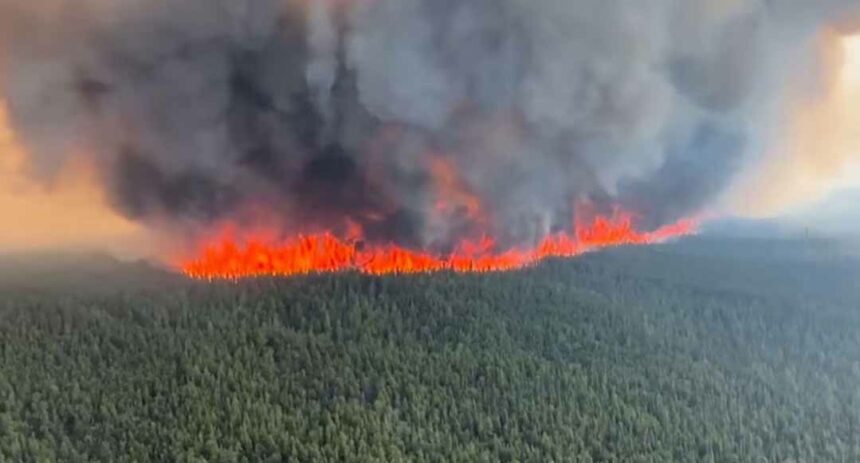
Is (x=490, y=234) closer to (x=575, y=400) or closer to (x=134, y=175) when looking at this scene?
(x=575, y=400)

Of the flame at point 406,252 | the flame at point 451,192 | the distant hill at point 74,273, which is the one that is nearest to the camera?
the distant hill at point 74,273

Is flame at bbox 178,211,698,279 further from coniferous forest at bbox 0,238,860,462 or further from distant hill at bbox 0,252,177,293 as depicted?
distant hill at bbox 0,252,177,293

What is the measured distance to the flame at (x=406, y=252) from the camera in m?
10.3

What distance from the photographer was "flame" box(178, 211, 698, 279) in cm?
1027

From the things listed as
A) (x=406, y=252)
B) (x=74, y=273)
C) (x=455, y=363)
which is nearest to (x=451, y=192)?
(x=406, y=252)

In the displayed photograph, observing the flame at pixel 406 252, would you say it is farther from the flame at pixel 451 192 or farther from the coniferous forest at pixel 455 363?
the flame at pixel 451 192

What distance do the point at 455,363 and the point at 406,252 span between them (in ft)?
5.52

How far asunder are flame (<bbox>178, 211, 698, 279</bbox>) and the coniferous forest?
0.21 metres

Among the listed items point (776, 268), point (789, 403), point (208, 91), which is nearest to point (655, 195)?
point (776, 268)

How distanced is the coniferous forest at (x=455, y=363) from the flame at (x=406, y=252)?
21 cm

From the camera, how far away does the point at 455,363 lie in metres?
9.54

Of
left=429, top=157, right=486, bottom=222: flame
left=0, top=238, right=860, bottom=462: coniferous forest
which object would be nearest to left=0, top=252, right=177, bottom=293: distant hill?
left=0, top=238, right=860, bottom=462: coniferous forest

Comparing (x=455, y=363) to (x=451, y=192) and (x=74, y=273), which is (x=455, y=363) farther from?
(x=74, y=273)

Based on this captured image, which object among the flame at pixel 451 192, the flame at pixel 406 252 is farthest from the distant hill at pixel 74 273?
the flame at pixel 451 192
